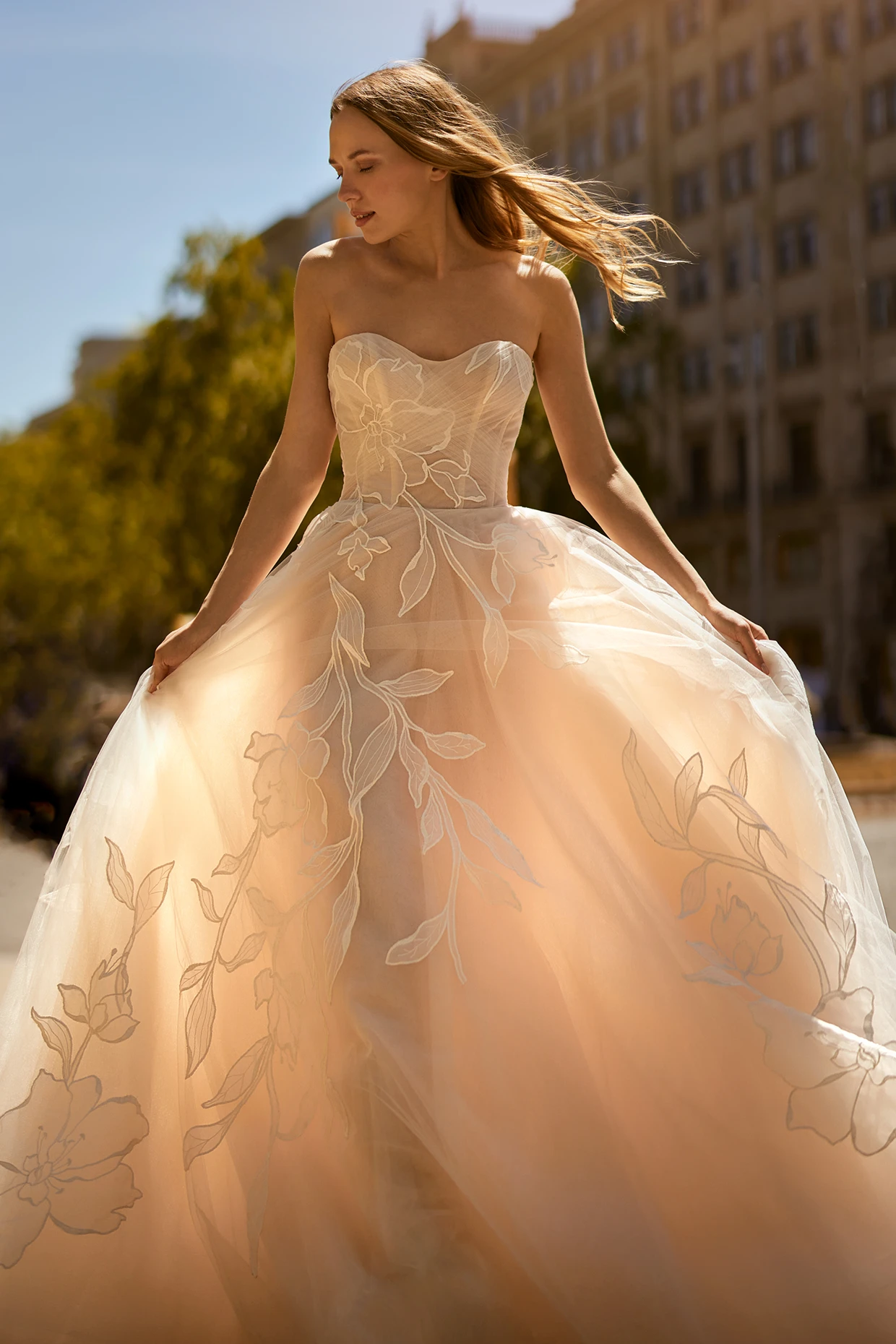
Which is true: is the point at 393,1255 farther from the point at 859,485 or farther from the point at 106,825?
the point at 859,485

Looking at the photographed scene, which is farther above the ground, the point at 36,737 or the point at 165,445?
the point at 165,445

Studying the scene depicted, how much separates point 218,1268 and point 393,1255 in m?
0.35

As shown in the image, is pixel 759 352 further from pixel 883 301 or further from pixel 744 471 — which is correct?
pixel 883 301

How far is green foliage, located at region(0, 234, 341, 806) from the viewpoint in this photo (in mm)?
15789

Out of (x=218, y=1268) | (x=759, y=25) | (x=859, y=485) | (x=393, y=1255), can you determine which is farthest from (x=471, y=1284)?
(x=759, y=25)

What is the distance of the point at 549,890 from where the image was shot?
9.78 ft

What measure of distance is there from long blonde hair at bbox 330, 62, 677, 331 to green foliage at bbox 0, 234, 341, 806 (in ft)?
33.4

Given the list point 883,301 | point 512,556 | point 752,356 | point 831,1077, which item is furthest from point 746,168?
point 831,1077

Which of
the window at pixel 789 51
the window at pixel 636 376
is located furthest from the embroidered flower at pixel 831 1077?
the window at pixel 789 51

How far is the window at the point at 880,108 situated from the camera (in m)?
43.8

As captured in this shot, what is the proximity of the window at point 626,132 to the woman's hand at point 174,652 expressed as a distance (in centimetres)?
5181

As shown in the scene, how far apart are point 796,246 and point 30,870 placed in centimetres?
4077

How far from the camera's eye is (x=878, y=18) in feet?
146

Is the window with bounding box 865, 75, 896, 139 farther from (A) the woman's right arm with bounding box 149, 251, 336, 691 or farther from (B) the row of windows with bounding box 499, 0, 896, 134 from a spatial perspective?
(A) the woman's right arm with bounding box 149, 251, 336, 691
